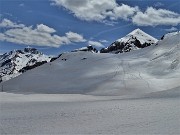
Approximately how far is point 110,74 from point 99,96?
Result: 18.4 meters

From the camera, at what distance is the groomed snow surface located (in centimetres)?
A: 1547

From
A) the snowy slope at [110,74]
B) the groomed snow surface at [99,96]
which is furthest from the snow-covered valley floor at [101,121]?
the snowy slope at [110,74]

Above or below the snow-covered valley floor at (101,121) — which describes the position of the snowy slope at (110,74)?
above

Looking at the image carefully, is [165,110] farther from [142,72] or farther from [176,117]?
[142,72]

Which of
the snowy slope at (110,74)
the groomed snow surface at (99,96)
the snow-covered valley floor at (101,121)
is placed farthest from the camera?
the snowy slope at (110,74)

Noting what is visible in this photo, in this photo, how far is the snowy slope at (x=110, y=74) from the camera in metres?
47.9

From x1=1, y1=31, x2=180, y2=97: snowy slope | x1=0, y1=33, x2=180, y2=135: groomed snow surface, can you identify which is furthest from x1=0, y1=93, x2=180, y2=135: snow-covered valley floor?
x1=1, y1=31, x2=180, y2=97: snowy slope

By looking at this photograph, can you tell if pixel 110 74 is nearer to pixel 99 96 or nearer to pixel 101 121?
pixel 99 96

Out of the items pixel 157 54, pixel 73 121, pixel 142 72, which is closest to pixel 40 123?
pixel 73 121

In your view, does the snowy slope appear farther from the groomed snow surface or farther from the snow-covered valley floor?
the snow-covered valley floor

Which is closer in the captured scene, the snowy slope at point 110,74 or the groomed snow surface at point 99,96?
the groomed snow surface at point 99,96

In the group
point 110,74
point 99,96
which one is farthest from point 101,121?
point 110,74

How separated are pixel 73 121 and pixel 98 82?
37802 mm

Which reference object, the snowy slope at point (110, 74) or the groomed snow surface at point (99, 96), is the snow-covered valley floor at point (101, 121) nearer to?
the groomed snow surface at point (99, 96)
